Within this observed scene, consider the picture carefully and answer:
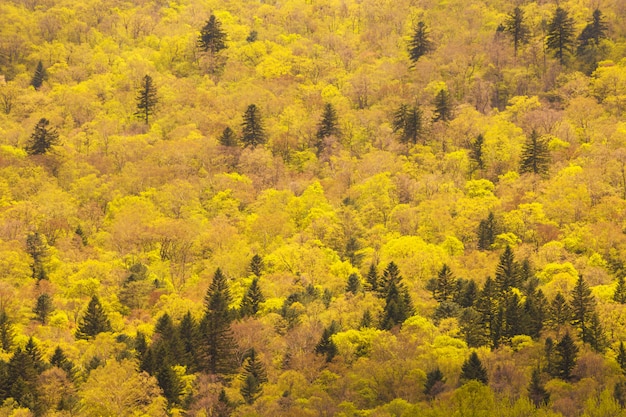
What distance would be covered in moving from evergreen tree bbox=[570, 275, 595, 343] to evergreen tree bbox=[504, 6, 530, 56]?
75975 mm

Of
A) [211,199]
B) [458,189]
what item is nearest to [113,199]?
[211,199]

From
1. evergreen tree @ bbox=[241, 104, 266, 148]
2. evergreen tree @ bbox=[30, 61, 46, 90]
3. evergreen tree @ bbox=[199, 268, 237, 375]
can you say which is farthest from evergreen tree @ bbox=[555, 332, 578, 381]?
evergreen tree @ bbox=[30, 61, 46, 90]

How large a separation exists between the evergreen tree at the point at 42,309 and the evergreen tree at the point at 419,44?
8820 centimetres

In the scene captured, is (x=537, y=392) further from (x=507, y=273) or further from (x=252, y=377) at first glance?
(x=252, y=377)

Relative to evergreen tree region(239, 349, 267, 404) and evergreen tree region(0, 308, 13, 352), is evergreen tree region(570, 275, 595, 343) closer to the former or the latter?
evergreen tree region(239, 349, 267, 404)

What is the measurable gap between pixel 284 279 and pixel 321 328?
39.9 feet

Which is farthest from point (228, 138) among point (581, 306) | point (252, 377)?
point (581, 306)

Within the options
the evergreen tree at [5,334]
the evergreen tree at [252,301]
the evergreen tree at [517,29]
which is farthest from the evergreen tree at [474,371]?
the evergreen tree at [517,29]

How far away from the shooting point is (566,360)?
74312mm

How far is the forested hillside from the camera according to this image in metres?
74.2

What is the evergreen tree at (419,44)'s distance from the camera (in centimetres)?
15788

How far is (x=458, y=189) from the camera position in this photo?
11419 cm

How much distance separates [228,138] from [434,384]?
223ft

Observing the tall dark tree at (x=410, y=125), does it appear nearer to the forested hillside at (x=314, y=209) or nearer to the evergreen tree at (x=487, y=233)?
the forested hillside at (x=314, y=209)
